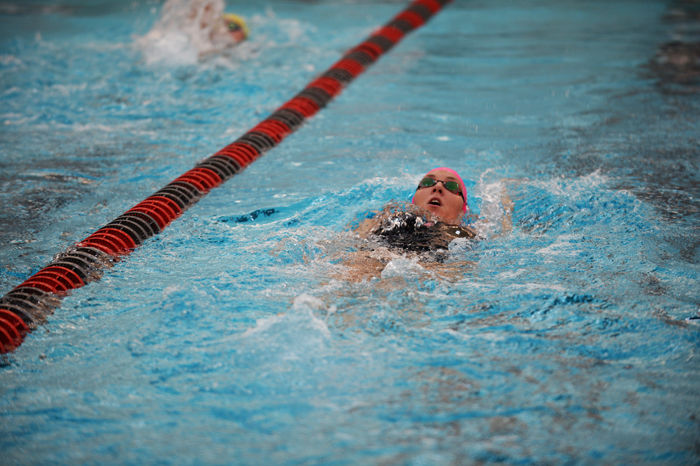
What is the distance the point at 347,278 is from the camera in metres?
3.23

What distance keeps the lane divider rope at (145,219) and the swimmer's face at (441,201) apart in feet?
5.48

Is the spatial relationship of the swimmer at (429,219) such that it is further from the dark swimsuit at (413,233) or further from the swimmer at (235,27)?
the swimmer at (235,27)

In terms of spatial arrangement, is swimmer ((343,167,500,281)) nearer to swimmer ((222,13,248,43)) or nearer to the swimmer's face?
the swimmer's face

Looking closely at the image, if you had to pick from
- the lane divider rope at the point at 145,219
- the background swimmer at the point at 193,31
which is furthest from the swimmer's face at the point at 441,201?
the background swimmer at the point at 193,31

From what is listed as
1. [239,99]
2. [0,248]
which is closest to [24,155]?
[0,248]

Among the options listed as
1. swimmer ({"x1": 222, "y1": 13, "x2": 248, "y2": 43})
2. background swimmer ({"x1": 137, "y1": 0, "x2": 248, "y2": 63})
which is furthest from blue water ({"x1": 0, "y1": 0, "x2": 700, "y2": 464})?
swimmer ({"x1": 222, "y1": 13, "x2": 248, "y2": 43})

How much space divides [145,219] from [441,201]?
1.88 metres

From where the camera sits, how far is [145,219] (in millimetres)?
4035

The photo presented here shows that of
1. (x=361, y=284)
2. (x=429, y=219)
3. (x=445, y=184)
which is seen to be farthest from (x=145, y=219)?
(x=445, y=184)

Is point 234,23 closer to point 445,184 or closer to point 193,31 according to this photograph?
point 193,31

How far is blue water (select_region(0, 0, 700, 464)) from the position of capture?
2.24 metres

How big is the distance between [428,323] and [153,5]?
11443 millimetres

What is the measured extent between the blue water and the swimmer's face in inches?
9.7

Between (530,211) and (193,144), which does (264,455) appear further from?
(193,144)
